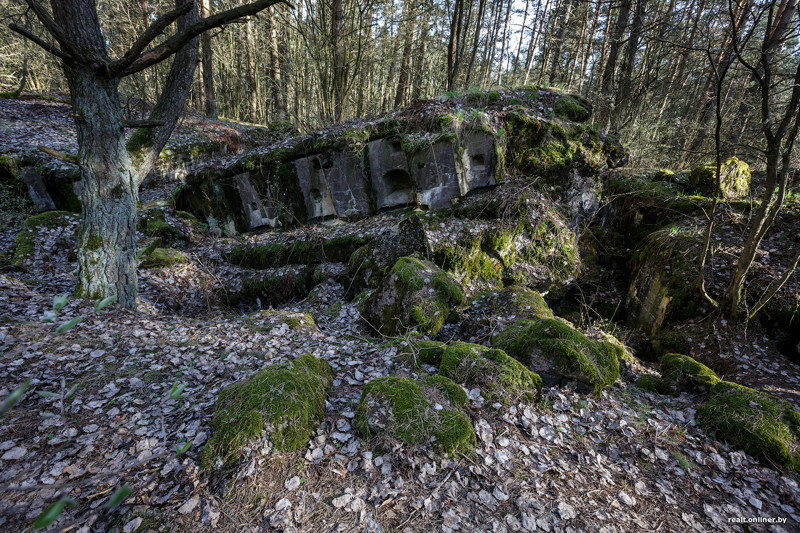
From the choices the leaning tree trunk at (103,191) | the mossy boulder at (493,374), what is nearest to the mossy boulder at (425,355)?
the mossy boulder at (493,374)

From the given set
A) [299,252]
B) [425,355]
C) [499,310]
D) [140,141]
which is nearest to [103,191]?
[140,141]

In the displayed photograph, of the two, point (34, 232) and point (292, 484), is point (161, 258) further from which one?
point (292, 484)

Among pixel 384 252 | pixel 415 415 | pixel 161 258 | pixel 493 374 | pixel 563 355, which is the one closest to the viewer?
pixel 415 415

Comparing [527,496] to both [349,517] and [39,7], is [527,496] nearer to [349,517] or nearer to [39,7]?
[349,517]

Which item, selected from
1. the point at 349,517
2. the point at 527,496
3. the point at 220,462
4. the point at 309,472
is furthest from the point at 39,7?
the point at 527,496

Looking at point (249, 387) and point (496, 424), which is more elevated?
point (249, 387)

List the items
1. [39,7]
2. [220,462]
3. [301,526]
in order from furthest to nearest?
1. [39,7]
2. [220,462]
3. [301,526]

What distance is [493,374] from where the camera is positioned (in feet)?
11.9

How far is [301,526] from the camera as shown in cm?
228

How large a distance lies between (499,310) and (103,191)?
631 centimetres

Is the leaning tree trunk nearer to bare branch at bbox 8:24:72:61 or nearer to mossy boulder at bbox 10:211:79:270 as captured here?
bare branch at bbox 8:24:72:61

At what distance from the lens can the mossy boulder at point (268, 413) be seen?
2.60 meters

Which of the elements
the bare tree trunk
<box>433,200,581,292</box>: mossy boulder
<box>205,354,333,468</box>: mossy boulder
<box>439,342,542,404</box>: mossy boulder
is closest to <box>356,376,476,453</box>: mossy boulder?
<box>439,342,542,404</box>: mossy boulder

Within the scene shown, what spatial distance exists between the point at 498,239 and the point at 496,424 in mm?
4564
